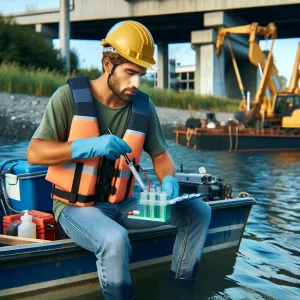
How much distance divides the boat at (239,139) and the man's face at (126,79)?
14.8 metres

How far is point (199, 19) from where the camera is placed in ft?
110

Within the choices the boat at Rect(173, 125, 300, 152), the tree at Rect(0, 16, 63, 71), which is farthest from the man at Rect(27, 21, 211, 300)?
the tree at Rect(0, 16, 63, 71)

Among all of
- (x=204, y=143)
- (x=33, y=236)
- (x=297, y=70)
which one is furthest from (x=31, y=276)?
(x=297, y=70)

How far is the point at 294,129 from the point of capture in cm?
1922

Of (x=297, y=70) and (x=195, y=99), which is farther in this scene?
(x=195, y=99)

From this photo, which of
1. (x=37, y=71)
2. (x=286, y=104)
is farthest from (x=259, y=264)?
(x=37, y=71)

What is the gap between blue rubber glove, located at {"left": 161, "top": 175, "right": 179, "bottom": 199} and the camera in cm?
366

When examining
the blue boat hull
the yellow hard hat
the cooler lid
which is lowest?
the blue boat hull

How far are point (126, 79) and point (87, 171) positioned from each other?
2.21ft

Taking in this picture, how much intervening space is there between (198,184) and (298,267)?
1.32 m

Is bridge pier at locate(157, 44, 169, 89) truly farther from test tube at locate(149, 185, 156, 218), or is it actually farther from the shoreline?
test tube at locate(149, 185, 156, 218)

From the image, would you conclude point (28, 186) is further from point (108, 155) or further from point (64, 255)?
point (108, 155)

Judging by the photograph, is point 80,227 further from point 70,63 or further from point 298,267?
point 70,63

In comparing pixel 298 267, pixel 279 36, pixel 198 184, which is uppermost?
pixel 279 36
